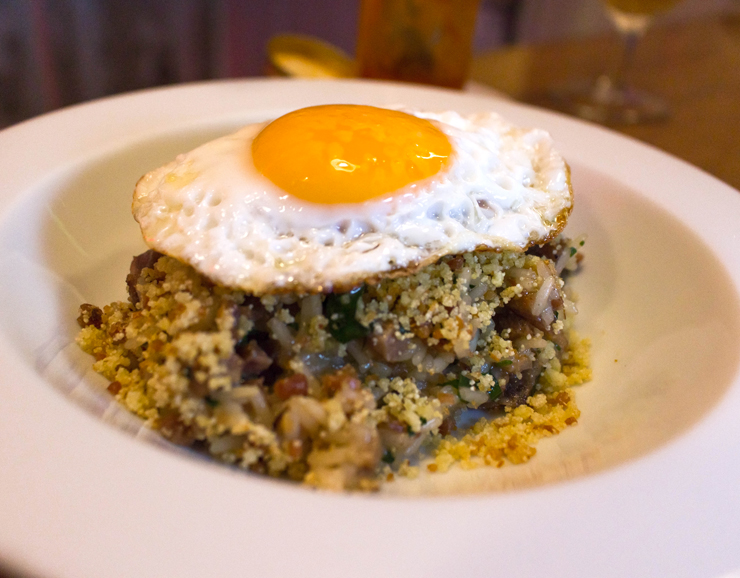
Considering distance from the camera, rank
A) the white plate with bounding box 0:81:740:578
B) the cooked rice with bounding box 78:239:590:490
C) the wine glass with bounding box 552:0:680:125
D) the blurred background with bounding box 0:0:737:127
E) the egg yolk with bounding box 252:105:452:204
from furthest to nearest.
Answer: the blurred background with bounding box 0:0:737:127 → the wine glass with bounding box 552:0:680:125 → the egg yolk with bounding box 252:105:452:204 → the cooked rice with bounding box 78:239:590:490 → the white plate with bounding box 0:81:740:578

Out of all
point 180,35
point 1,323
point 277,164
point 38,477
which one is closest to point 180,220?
point 277,164

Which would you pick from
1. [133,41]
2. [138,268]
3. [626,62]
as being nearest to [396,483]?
[138,268]

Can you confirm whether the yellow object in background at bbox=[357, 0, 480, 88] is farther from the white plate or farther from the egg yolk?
the egg yolk

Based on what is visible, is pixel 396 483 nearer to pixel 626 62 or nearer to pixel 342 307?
pixel 342 307

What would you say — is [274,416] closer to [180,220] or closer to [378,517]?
[378,517]

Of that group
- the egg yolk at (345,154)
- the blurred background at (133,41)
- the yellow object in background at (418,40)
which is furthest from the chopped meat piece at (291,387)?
the blurred background at (133,41)

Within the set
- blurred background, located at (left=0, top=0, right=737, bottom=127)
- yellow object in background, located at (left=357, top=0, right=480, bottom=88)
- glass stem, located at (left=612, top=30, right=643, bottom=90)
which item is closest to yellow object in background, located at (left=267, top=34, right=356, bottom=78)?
yellow object in background, located at (left=357, top=0, right=480, bottom=88)
